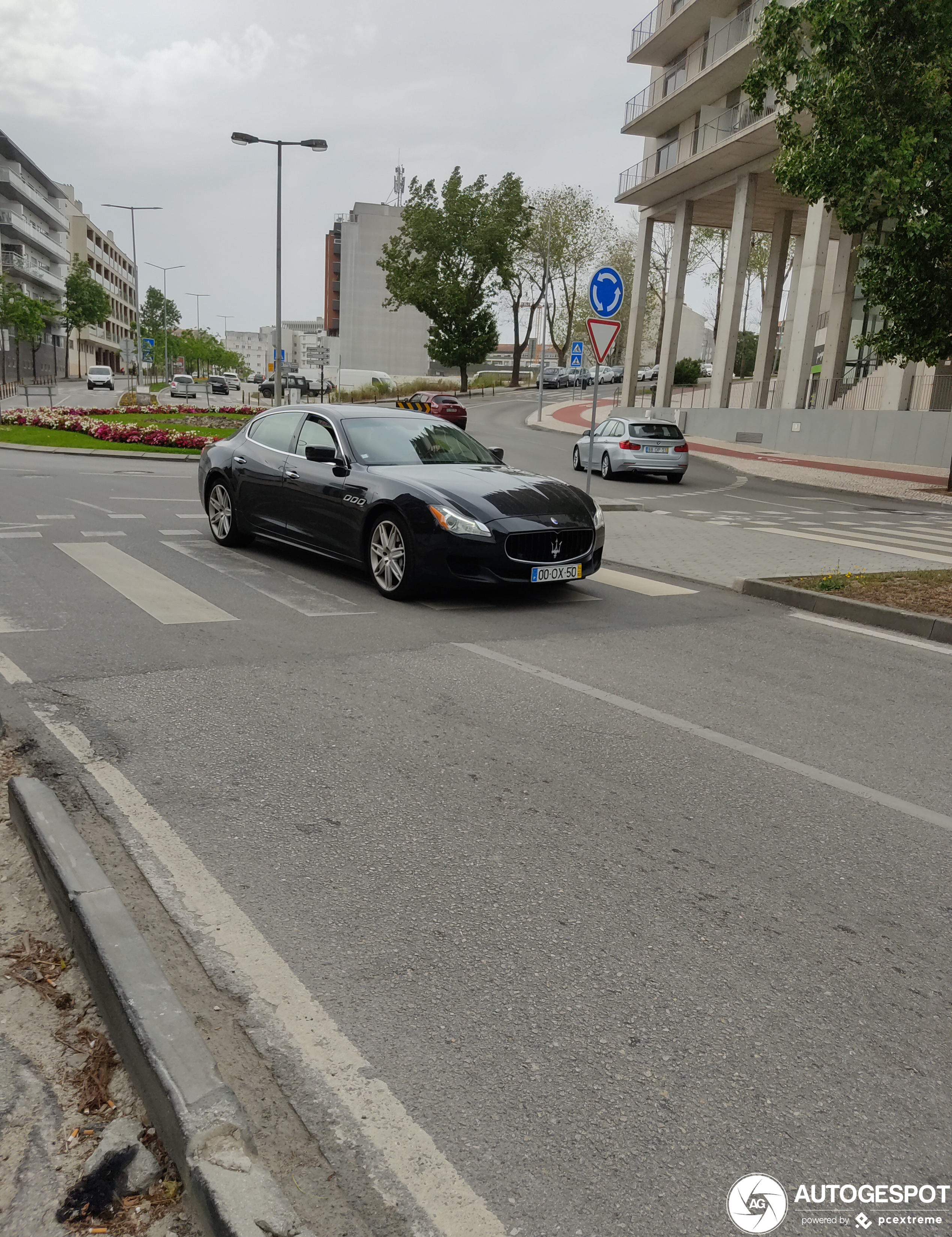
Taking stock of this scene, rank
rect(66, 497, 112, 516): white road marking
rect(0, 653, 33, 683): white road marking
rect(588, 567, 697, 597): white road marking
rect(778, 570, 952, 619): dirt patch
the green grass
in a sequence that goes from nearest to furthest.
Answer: rect(0, 653, 33, 683): white road marking
rect(778, 570, 952, 619): dirt patch
rect(588, 567, 697, 597): white road marking
rect(66, 497, 112, 516): white road marking
the green grass

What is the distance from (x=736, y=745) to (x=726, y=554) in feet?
24.0

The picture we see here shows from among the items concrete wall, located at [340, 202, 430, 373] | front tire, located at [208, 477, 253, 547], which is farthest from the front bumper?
concrete wall, located at [340, 202, 430, 373]

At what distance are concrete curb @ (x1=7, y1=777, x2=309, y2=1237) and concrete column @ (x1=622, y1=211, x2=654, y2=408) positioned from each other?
5003 cm

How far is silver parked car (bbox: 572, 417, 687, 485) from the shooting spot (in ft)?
78.7

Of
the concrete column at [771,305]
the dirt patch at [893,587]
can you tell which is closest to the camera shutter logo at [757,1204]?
the dirt patch at [893,587]

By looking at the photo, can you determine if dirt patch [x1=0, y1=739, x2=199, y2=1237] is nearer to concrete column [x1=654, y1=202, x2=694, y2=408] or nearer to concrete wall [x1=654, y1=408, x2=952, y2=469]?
concrete wall [x1=654, y1=408, x2=952, y2=469]

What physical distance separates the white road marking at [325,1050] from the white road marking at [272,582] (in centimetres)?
398

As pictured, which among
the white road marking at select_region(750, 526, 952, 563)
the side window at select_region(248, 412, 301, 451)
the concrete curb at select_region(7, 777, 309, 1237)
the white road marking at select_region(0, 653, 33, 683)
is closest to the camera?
the concrete curb at select_region(7, 777, 309, 1237)

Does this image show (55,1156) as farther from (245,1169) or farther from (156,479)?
(156,479)

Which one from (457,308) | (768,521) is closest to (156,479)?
(768,521)

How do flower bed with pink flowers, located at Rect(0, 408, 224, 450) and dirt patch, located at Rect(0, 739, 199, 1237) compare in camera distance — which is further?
flower bed with pink flowers, located at Rect(0, 408, 224, 450)

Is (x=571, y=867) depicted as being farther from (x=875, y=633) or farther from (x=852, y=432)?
(x=852, y=432)

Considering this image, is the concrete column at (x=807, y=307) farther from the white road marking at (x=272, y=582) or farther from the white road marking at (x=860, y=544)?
the white road marking at (x=272, y=582)

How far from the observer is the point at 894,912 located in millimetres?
3434
